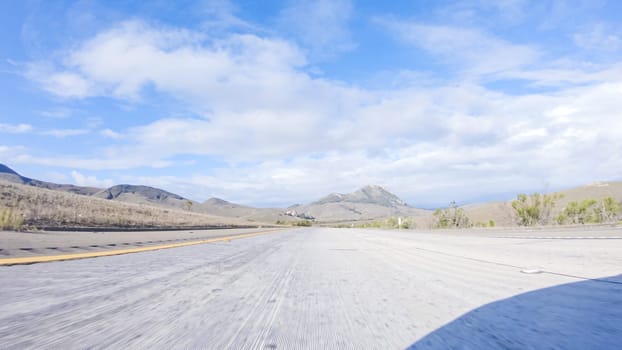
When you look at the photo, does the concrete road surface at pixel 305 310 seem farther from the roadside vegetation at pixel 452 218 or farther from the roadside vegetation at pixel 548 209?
the roadside vegetation at pixel 452 218

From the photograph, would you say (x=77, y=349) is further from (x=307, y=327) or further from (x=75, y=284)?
(x=75, y=284)

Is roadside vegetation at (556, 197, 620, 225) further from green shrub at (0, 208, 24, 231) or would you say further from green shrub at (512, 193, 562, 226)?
green shrub at (0, 208, 24, 231)

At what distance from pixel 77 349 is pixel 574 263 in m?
6.05

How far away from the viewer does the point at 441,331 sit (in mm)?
2027

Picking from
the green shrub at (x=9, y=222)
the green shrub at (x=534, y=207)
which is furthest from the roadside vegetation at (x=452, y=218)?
the green shrub at (x=9, y=222)

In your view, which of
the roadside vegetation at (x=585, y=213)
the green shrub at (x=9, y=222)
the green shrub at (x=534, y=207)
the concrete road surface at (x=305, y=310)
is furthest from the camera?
the green shrub at (x=534, y=207)

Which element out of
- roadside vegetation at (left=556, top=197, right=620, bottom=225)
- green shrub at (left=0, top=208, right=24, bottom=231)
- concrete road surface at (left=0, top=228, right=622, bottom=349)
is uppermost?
roadside vegetation at (left=556, top=197, right=620, bottom=225)

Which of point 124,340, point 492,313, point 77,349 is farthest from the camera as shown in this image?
point 492,313

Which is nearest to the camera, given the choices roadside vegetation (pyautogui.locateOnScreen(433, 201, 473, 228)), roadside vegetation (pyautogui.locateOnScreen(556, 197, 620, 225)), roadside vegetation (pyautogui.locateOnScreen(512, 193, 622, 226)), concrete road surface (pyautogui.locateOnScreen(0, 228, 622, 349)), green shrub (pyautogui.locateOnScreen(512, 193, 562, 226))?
concrete road surface (pyautogui.locateOnScreen(0, 228, 622, 349))

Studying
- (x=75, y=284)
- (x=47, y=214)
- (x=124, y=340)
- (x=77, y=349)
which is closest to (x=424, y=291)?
(x=124, y=340)

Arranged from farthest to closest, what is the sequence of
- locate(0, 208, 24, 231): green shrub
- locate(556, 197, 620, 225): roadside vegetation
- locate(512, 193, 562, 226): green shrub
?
locate(512, 193, 562, 226): green shrub
locate(556, 197, 620, 225): roadside vegetation
locate(0, 208, 24, 231): green shrub

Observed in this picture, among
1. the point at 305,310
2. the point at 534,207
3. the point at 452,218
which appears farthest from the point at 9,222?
the point at 452,218

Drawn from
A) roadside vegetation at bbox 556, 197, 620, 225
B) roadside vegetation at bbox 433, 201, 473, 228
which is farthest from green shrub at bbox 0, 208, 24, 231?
roadside vegetation at bbox 433, 201, 473, 228

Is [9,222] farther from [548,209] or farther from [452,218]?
[452,218]
